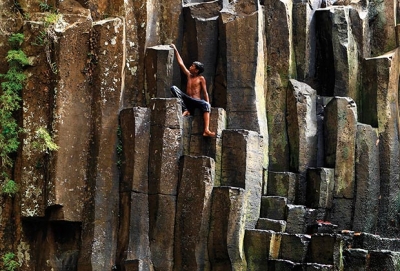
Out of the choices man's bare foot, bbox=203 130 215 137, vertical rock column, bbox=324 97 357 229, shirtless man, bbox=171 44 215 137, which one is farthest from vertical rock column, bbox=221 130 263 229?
vertical rock column, bbox=324 97 357 229

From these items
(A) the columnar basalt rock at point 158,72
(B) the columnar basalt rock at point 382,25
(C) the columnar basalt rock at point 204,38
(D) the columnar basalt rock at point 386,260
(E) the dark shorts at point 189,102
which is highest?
(B) the columnar basalt rock at point 382,25

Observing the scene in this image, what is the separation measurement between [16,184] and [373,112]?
7051 mm

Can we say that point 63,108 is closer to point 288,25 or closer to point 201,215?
point 201,215

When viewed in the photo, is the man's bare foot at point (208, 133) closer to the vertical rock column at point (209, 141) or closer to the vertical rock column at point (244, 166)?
the vertical rock column at point (209, 141)

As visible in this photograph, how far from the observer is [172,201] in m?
14.1

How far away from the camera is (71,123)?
14445mm

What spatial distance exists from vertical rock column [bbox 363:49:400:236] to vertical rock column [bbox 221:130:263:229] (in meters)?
2.92

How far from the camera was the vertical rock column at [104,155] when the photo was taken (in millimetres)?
14031

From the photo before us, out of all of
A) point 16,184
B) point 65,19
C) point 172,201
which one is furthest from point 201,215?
point 65,19

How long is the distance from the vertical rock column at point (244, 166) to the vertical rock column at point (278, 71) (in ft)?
4.59

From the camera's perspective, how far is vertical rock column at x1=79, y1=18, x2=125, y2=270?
14.0m

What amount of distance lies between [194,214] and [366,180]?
12.4 ft

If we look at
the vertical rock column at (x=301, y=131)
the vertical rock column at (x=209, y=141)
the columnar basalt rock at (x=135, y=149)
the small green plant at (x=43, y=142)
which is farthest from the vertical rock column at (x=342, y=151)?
the small green plant at (x=43, y=142)

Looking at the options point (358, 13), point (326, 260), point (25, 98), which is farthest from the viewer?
point (358, 13)
